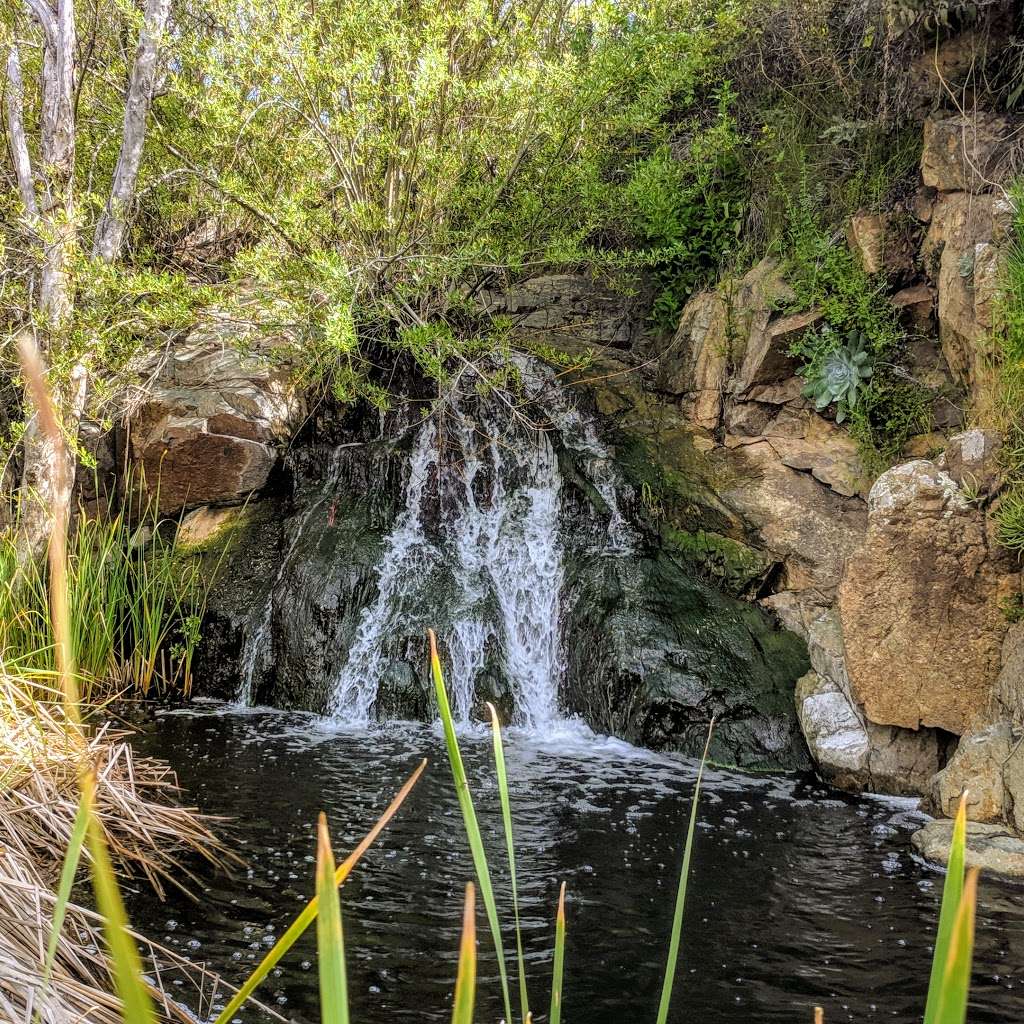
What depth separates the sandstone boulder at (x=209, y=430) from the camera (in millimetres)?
8055

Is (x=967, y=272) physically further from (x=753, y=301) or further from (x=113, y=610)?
(x=113, y=610)

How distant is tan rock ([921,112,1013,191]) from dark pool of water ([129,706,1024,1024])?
3.87 meters

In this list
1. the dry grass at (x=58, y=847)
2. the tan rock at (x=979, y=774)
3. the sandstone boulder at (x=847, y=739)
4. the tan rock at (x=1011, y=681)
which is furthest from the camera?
the sandstone boulder at (x=847, y=739)

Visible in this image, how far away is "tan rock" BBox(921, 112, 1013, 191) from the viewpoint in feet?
18.0

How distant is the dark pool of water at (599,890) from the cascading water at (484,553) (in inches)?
39.3

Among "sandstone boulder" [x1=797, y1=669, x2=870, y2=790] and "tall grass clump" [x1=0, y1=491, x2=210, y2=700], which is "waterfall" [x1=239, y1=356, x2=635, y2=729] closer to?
"tall grass clump" [x1=0, y1=491, x2=210, y2=700]

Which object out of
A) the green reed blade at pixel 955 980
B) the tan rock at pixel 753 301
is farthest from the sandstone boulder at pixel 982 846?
the green reed blade at pixel 955 980

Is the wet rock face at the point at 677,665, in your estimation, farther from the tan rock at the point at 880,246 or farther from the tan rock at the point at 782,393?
the tan rock at the point at 880,246

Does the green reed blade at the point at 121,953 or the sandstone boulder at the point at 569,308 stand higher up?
the sandstone boulder at the point at 569,308

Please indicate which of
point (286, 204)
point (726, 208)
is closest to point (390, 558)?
point (286, 204)

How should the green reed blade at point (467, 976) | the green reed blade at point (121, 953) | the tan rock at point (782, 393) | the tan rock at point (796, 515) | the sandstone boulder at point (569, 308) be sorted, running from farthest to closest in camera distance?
the sandstone boulder at point (569, 308) → the tan rock at point (782, 393) → the tan rock at point (796, 515) → the green reed blade at point (467, 976) → the green reed blade at point (121, 953)

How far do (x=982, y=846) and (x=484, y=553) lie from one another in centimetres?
429

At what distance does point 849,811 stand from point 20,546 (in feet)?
19.8

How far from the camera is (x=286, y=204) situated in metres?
6.36
